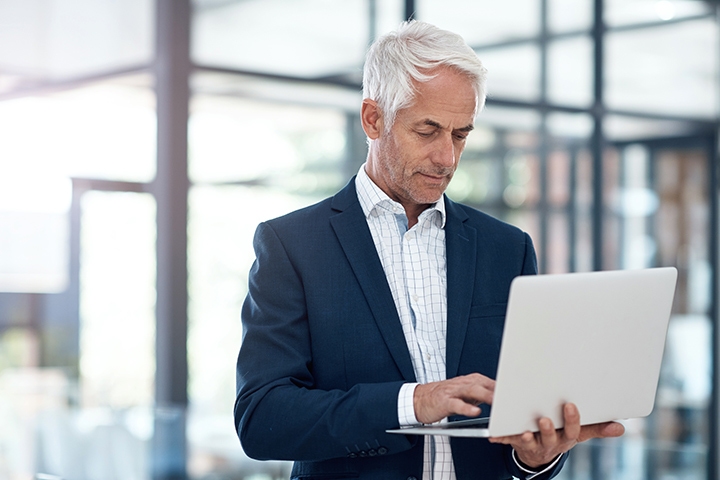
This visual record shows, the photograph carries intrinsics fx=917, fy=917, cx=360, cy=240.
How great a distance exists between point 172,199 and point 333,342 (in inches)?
91.3

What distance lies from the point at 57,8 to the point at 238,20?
29.3 inches

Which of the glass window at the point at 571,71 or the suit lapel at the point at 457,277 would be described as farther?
the glass window at the point at 571,71

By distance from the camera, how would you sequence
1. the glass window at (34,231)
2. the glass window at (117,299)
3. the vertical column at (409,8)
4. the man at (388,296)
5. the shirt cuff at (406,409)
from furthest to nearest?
the vertical column at (409,8) < the glass window at (117,299) < the glass window at (34,231) < the man at (388,296) < the shirt cuff at (406,409)

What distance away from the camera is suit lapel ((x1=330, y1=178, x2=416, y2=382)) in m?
1.51

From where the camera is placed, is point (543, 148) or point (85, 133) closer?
point (85, 133)

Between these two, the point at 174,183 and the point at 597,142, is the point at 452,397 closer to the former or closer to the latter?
the point at 174,183

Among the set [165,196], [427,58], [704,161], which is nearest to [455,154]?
[427,58]

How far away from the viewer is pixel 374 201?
64.8 inches

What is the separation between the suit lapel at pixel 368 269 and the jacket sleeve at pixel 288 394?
0.10 metres

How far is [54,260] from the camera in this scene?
351 cm

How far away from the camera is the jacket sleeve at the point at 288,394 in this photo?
1392 millimetres

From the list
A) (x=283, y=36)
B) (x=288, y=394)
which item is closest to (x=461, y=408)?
(x=288, y=394)

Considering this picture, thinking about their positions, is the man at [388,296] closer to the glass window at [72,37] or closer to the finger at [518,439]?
the finger at [518,439]

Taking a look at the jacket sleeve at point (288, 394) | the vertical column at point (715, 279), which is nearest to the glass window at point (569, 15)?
the vertical column at point (715, 279)
